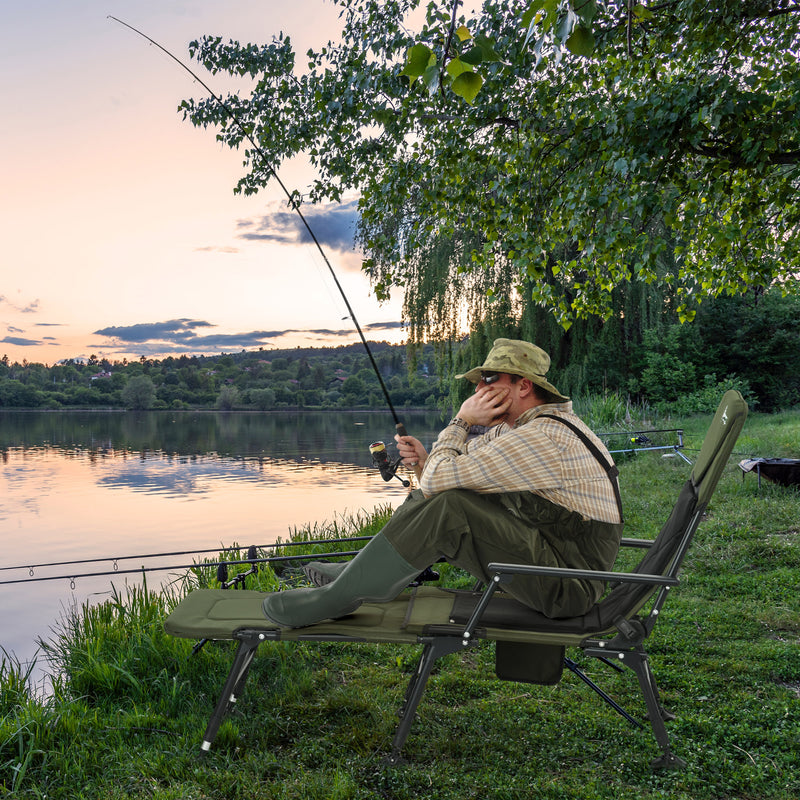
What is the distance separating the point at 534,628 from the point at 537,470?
564 millimetres

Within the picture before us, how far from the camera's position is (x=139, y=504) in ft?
51.0

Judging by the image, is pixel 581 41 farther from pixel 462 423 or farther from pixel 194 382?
pixel 194 382

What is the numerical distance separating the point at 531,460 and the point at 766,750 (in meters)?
1.43

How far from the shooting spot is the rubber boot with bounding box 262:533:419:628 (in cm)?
247

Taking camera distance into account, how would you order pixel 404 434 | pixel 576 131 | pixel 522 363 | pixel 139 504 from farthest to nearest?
pixel 139 504 → pixel 576 131 → pixel 404 434 → pixel 522 363

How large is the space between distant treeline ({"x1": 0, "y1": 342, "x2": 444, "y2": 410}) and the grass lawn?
18564 mm

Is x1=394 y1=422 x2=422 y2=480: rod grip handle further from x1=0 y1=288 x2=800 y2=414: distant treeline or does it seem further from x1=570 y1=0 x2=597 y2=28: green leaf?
x1=570 y1=0 x2=597 y2=28: green leaf

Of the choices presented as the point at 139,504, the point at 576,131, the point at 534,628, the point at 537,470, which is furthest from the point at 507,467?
the point at 139,504

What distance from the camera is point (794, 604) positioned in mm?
4434

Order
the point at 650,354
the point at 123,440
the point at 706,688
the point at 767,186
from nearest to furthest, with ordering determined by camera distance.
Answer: the point at 706,688
the point at 767,186
the point at 650,354
the point at 123,440

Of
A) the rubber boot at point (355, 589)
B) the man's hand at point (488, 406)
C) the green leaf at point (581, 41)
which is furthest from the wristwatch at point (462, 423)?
the green leaf at point (581, 41)

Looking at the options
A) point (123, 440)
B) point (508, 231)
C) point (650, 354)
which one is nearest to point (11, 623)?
point (508, 231)

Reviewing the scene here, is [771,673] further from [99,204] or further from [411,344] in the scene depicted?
[99,204]

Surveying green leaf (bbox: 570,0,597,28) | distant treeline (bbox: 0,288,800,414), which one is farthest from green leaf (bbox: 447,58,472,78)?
distant treeline (bbox: 0,288,800,414)
